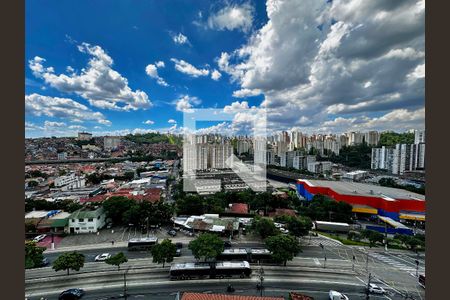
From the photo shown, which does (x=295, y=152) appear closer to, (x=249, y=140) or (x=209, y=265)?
(x=249, y=140)

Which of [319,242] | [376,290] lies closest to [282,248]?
[376,290]

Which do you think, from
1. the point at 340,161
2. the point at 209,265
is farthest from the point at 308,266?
the point at 340,161

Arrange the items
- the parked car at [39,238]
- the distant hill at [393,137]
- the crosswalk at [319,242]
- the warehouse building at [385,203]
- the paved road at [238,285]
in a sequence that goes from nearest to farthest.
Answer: the paved road at [238,285] → the crosswalk at [319,242] → the parked car at [39,238] → the warehouse building at [385,203] → the distant hill at [393,137]

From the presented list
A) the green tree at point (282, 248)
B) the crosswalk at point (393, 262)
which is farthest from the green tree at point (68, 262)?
the crosswalk at point (393, 262)

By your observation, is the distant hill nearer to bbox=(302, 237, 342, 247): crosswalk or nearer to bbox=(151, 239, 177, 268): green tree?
bbox=(302, 237, 342, 247): crosswalk

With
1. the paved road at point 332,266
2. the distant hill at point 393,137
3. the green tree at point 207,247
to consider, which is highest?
the distant hill at point 393,137

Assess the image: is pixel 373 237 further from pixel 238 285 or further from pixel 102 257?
pixel 102 257

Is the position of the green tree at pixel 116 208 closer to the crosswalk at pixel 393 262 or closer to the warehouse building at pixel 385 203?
the crosswalk at pixel 393 262

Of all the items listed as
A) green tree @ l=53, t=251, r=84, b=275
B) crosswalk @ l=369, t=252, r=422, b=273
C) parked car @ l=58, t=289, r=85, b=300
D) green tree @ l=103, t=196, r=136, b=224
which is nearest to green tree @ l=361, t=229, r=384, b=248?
crosswalk @ l=369, t=252, r=422, b=273
